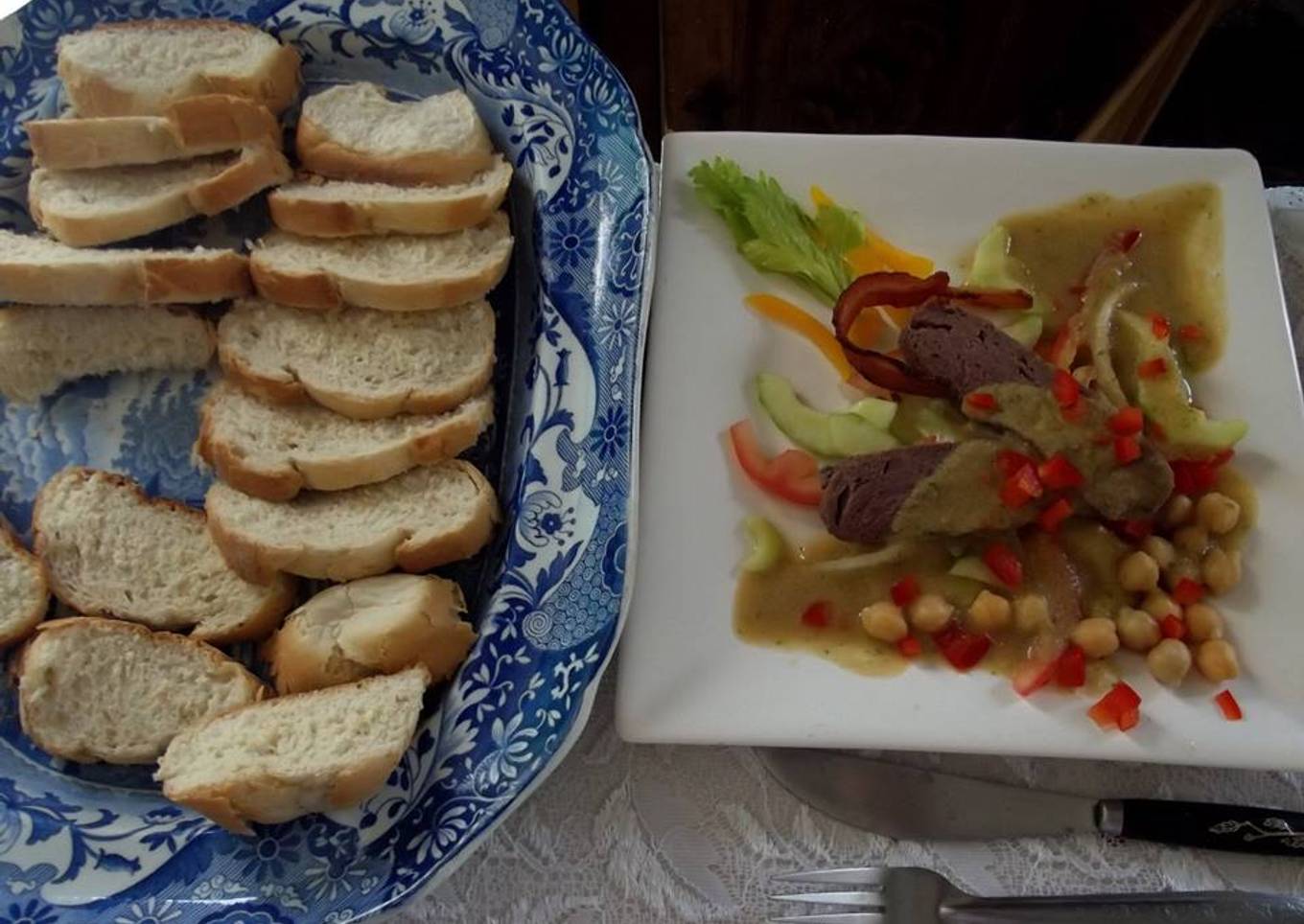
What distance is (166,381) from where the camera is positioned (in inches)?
104

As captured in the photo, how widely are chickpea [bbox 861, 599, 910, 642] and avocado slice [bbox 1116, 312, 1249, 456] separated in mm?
769

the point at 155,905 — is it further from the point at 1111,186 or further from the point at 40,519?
the point at 1111,186

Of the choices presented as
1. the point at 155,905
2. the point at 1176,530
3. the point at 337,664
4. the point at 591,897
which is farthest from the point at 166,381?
the point at 1176,530

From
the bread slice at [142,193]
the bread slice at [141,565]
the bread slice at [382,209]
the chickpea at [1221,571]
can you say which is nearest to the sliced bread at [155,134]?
the bread slice at [142,193]

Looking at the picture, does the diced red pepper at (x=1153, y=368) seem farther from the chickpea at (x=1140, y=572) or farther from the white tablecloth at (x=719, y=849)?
the white tablecloth at (x=719, y=849)

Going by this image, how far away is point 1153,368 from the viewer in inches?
100

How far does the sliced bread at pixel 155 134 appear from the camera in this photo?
2.60 meters

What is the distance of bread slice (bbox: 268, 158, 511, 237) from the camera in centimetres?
259

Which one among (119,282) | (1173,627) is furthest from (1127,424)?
(119,282)

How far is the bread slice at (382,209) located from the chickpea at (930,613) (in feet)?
4.45

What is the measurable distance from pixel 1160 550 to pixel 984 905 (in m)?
0.89

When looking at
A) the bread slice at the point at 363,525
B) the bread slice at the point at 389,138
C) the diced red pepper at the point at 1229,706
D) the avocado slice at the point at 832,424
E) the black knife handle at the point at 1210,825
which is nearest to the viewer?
the black knife handle at the point at 1210,825

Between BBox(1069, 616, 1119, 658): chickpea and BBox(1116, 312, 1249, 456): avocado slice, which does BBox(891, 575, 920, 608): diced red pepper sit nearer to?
BBox(1069, 616, 1119, 658): chickpea

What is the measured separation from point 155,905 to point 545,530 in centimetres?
99
